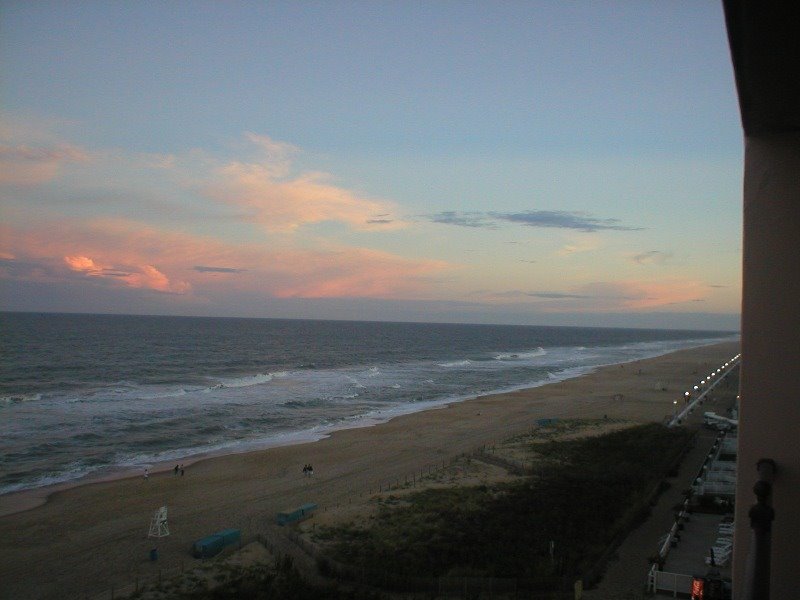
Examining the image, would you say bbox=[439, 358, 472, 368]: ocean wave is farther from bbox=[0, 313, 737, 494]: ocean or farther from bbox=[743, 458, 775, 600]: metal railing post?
bbox=[743, 458, 775, 600]: metal railing post

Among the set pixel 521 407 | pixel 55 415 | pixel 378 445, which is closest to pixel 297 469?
pixel 378 445

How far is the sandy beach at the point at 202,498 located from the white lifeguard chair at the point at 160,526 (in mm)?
262

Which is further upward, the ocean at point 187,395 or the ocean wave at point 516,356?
the ocean wave at point 516,356

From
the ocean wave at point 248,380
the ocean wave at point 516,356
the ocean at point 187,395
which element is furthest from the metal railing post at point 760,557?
the ocean wave at point 516,356

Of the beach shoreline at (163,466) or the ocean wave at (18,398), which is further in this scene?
the ocean wave at (18,398)

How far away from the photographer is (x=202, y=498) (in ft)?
71.6

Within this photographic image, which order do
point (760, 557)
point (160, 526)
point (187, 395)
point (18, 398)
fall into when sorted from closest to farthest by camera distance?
point (760, 557) < point (160, 526) < point (18, 398) < point (187, 395)

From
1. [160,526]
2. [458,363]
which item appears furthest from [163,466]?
[458,363]

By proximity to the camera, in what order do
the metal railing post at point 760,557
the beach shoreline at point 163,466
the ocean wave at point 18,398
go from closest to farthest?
the metal railing post at point 760,557, the beach shoreline at point 163,466, the ocean wave at point 18,398

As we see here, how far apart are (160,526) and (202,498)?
12.2 feet

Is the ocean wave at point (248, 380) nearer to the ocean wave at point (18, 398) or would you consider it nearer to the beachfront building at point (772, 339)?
the ocean wave at point (18, 398)

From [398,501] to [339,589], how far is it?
6.62m

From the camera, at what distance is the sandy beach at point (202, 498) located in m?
15.8

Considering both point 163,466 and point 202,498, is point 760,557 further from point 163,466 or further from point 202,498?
point 163,466
